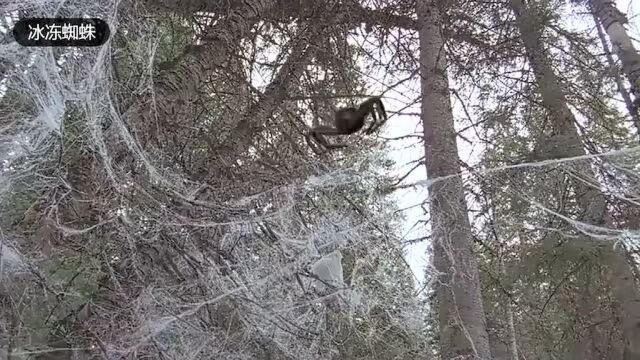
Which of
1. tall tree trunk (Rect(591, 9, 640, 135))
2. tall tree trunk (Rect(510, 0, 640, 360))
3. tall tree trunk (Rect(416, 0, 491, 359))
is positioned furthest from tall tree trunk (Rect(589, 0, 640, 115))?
tall tree trunk (Rect(416, 0, 491, 359))

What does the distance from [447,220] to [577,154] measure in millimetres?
1133

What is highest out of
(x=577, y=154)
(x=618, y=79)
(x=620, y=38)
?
(x=620, y=38)

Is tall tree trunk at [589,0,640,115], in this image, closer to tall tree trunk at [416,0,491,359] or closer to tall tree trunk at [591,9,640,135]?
tall tree trunk at [591,9,640,135]

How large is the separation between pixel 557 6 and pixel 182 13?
9.17ft

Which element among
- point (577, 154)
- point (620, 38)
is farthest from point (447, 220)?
point (620, 38)

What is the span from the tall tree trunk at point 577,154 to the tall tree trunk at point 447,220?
0.67 m

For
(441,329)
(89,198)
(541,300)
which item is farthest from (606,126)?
(89,198)

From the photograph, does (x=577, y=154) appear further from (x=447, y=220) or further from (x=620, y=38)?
(x=447, y=220)

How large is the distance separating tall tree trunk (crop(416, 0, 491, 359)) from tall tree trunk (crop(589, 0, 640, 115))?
1.20 metres

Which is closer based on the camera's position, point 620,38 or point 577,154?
point 577,154

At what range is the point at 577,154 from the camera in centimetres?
429

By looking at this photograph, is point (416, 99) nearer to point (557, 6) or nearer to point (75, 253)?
point (557, 6)

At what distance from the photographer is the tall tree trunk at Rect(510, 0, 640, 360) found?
4254 mm

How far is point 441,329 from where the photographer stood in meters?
3.59
